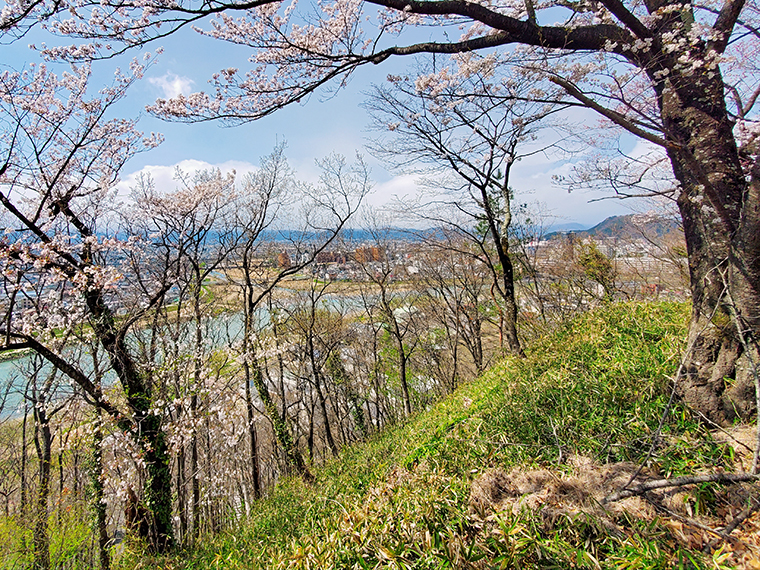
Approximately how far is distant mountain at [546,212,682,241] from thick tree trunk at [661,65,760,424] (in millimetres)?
2753

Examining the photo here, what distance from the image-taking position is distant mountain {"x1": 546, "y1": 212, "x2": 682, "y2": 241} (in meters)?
5.37

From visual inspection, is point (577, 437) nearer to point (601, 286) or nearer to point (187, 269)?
point (601, 286)

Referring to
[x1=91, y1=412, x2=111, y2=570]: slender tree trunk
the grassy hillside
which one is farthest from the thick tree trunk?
[x1=91, y1=412, x2=111, y2=570]: slender tree trunk

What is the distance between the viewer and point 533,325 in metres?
6.88

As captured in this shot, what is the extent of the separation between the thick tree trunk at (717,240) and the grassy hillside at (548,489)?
1.17 feet

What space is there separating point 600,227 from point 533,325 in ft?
19.8

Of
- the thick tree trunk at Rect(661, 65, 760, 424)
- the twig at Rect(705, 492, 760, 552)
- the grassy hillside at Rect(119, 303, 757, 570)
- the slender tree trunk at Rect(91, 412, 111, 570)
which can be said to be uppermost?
the thick tree trunk at Rect(661, 65, 760, 424)

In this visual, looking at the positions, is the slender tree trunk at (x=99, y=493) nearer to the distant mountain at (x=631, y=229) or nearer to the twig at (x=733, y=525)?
the twig at (x=733, y=525)

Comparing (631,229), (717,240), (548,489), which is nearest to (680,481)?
(548,489)

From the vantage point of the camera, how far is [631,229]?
7598 millimetres

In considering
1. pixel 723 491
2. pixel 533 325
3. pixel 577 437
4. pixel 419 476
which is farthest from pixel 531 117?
pixel 419 476

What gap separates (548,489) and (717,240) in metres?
2.27

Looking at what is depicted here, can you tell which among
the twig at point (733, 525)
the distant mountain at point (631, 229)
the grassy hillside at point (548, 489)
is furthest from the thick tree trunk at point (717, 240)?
the distant mountain at point (631, 229)

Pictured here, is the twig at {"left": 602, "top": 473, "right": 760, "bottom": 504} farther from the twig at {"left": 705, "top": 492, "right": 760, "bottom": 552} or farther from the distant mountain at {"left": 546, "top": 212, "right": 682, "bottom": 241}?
the distant mountain at {"left": 546, "top": 212, "right": 682, "bottom": 241}
